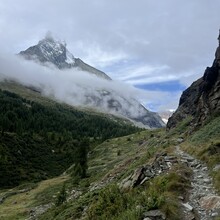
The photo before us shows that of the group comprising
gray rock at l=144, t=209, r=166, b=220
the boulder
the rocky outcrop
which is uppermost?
the rocky outcrop

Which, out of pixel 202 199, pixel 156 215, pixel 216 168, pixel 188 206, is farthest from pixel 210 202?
pixel 216 168

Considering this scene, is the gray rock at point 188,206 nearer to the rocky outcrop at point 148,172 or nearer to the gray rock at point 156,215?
the gray rock at point 156,215

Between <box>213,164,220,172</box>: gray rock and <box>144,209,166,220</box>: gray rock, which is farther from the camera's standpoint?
<box>213,164,220,172</box>: gray rock

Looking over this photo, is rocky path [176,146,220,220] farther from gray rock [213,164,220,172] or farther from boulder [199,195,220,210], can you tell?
gray rock [213,164,220,172]

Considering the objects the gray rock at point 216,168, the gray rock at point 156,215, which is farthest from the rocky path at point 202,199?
the gray rock at point 156,215

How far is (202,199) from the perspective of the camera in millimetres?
22219

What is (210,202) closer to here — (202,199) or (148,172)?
(202,199)

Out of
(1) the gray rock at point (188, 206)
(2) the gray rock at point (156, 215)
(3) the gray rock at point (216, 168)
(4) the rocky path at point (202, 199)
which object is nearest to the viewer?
(2) the gray rock at point (156, 215)

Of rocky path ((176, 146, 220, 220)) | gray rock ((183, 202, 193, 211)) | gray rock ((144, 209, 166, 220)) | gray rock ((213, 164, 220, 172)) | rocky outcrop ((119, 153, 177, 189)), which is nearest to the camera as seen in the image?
gray rock ((144, 209, 166, 220))

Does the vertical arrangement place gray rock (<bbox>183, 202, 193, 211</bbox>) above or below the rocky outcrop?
below

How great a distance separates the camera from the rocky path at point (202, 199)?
20.1 metres

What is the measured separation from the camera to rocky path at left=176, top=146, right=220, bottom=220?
20.1m

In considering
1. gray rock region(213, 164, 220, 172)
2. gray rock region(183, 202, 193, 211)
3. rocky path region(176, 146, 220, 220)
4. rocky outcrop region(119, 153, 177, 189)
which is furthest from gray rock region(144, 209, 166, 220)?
gray rock region(213, 164, 220, 172)

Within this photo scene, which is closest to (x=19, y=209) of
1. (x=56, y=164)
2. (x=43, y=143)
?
(x=56, y=164)
